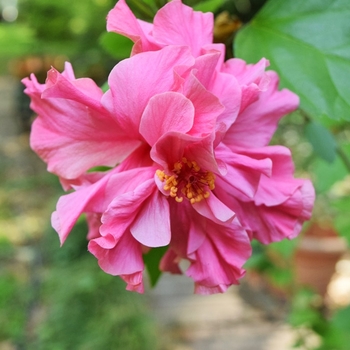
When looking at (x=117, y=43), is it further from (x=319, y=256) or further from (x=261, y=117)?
(x=319, y=256)

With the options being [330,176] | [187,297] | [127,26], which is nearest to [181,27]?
[127,26]

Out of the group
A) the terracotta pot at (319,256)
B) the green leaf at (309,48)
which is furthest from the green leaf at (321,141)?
the terracotta pot at (319,256)

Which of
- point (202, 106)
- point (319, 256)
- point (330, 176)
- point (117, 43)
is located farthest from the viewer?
point (319, 256)

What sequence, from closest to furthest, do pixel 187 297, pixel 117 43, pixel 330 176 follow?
1. pixel 117 43
2. pixel 330 176
3. pixel 187 297

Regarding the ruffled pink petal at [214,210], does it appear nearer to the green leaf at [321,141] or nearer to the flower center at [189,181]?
the flower center at [189,181]

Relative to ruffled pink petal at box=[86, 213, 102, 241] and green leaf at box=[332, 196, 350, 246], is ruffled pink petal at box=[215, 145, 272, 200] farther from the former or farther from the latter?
green leaf at box=[332, 196, 350, 246]

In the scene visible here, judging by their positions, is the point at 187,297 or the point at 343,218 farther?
the point at 187,297
